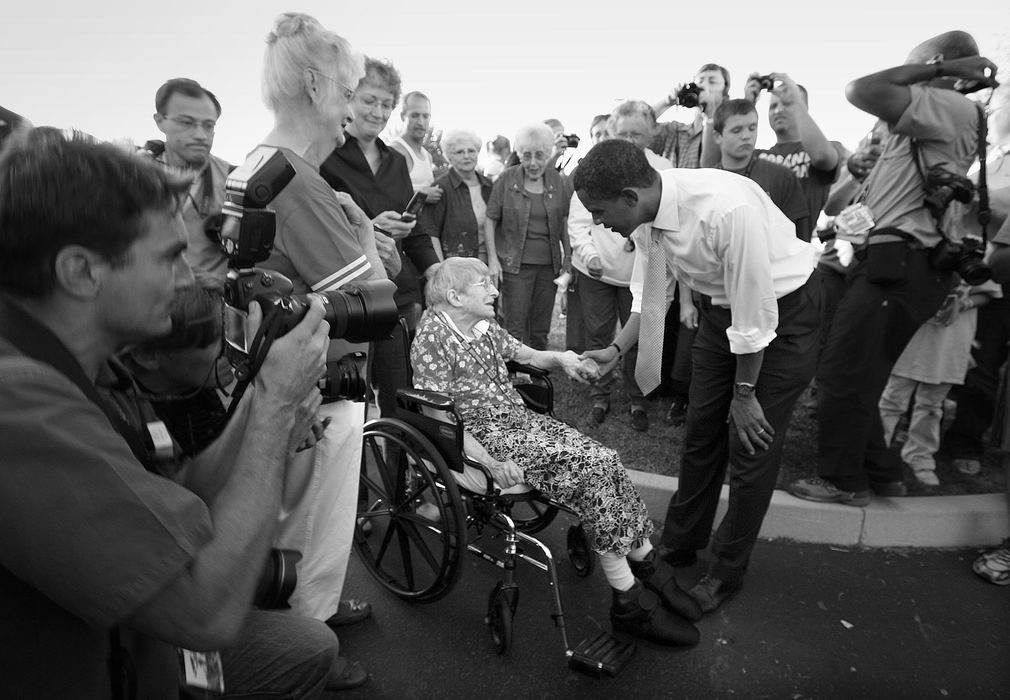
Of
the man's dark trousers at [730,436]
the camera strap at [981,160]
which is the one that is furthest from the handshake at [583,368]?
the camera strap at [981,160]

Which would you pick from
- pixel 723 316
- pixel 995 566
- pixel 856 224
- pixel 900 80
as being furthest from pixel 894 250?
pixel 995 566

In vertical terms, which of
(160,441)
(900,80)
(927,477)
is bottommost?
(927,477)

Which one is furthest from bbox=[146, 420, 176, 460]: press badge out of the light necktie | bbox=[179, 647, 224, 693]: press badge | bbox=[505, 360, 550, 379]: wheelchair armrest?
the light necktie

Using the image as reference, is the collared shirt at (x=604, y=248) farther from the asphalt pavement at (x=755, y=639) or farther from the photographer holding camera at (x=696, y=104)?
the asphalt pavement at (x=755, y=639)

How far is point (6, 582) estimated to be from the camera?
0.95 meters

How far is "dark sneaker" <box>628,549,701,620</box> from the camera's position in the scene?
8.57ft

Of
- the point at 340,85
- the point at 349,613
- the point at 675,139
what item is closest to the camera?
the point at 340,85

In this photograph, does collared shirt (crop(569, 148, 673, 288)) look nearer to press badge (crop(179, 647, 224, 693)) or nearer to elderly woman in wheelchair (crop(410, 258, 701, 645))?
elderly woman in wheelchair (crop(410, 258, 701, 645))

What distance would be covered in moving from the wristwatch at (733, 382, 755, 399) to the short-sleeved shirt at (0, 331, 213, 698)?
2114mm

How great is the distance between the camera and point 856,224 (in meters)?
3.21

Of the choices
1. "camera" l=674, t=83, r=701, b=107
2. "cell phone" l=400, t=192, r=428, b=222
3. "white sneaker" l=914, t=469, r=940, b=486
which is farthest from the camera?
"camera" l=674, t=83, r=701, b=107

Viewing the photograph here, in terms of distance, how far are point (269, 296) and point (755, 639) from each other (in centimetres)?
230

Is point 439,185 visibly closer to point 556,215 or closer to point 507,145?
point 556,215

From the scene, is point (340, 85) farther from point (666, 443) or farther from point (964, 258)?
point (666, 443)
